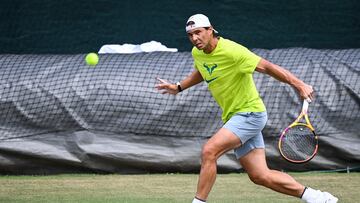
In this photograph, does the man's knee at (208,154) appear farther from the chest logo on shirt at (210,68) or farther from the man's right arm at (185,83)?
the man's right arm at (185,83)

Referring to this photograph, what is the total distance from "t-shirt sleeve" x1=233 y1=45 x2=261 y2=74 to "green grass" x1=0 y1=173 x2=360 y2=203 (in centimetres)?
159

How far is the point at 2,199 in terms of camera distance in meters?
7.61

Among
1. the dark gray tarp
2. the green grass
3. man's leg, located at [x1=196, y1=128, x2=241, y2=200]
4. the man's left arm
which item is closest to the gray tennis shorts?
man's leg, located at [x1=196, y1=128, x2=241, y2=200]

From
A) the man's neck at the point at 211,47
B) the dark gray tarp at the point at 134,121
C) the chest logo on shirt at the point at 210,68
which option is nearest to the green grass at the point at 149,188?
the dark gray tarp at the point at 134,121

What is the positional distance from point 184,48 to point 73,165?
2844 millimetres

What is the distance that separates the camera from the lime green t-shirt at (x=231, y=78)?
6488 millimetres

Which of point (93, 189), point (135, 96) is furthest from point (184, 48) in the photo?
point (93, 189)

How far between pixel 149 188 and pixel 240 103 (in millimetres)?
2141

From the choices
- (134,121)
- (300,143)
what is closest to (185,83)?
(300,143)

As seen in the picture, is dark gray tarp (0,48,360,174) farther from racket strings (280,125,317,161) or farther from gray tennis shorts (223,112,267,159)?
gray tennis shorts (223,112,267,159)

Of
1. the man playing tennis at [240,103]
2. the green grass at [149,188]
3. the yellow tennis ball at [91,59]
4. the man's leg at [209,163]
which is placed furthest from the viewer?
the yellow tennis ball at [91,59]

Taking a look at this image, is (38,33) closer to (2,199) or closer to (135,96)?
(135,96)

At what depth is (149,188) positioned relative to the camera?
8336 mm

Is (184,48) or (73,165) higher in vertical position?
(184,48)
